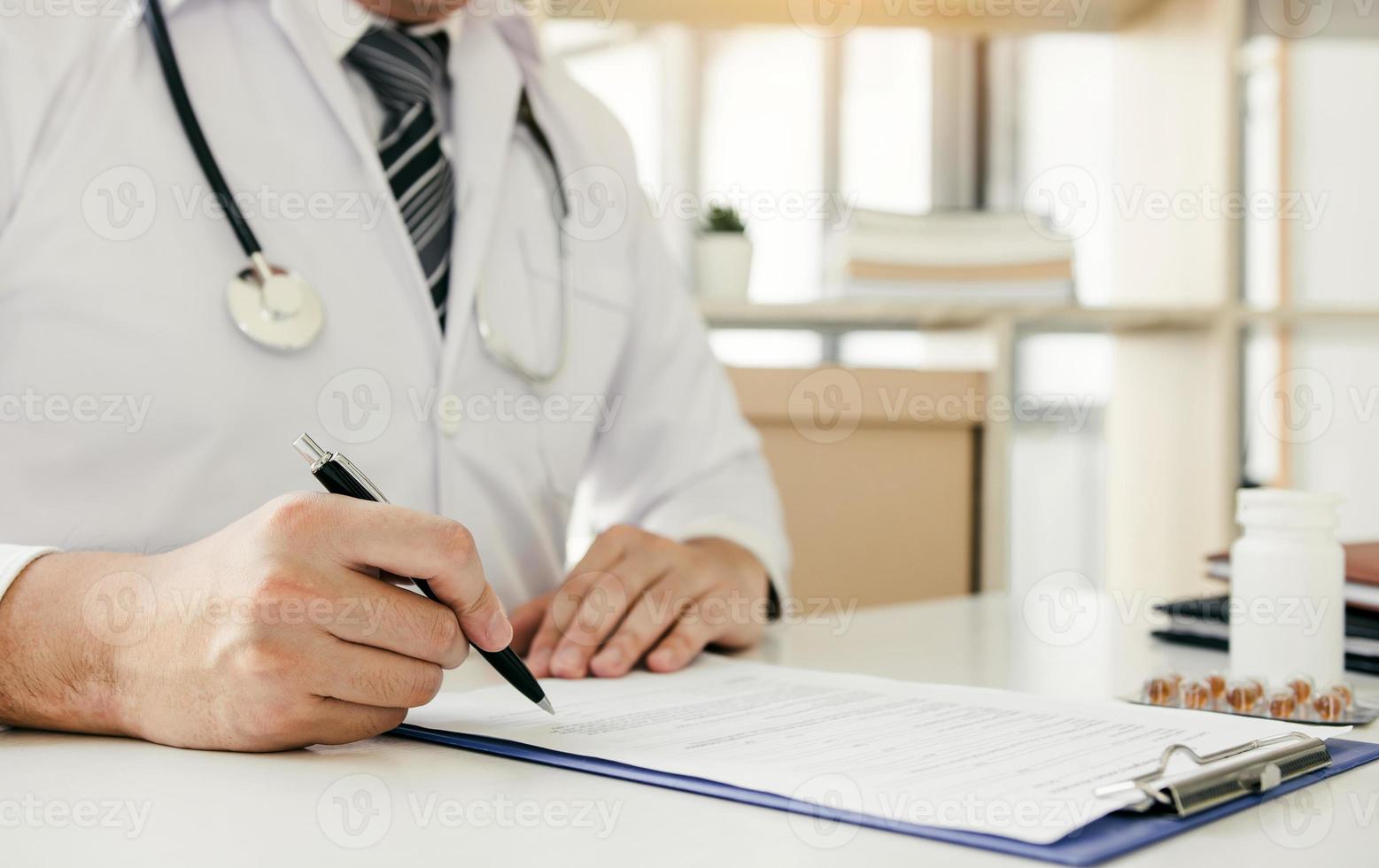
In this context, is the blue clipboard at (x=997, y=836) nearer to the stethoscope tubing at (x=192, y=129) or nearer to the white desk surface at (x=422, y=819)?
the white desk surface at (x=422, y=819)

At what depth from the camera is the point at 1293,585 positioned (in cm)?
71

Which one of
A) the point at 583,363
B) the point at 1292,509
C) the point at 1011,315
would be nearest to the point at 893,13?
the point at 1011,315

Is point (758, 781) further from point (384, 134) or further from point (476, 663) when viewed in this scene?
point (384, 134)

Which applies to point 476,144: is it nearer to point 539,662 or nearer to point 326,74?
point 326,74

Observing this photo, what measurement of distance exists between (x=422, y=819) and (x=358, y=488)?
0.59 ft

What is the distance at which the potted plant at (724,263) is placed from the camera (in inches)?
78.3

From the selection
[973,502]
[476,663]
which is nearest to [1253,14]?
[973,502]

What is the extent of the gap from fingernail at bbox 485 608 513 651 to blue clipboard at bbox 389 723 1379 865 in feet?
0.14

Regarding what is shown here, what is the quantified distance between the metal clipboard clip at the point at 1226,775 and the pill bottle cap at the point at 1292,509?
0.21m

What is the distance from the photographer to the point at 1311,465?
2395 mm

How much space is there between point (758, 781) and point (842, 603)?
1.46 metres

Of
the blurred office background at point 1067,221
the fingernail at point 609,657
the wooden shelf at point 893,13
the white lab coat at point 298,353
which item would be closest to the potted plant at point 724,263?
the blurred office background at point 1067,221

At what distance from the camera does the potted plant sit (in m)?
1.99

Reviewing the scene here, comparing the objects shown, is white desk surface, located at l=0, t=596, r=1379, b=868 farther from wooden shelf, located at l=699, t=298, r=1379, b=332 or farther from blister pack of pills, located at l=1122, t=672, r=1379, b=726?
wooden shelf, located at l=699, t=298, r=1379, b=332
